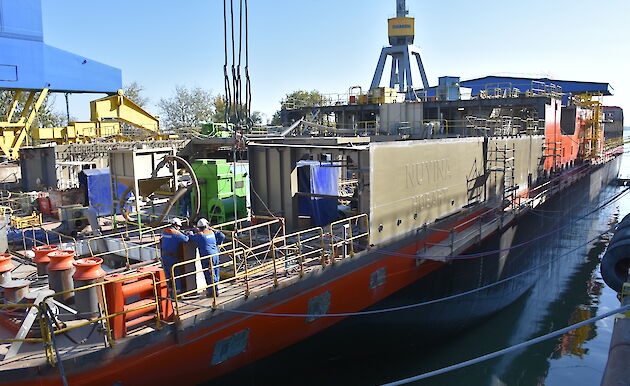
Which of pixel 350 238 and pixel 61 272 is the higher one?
pixel 61 272

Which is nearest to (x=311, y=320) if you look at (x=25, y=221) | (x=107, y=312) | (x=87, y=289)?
(x=107, y=312)

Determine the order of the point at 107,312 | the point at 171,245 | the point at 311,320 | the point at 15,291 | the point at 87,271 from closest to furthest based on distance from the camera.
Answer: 1. the point at 107,312
2. the point at 87,271
3. the point at 15,291
4. the point at 171,245
5. the point at 311,320

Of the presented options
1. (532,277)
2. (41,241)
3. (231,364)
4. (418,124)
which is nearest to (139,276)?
(231,364)

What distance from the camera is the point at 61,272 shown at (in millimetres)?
7363

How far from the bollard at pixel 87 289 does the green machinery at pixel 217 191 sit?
6.26 metres

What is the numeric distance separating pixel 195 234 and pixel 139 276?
54.0 inches

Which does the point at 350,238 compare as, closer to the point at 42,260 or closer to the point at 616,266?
the point at 616,266

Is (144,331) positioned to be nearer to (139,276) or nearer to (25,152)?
(139,276)

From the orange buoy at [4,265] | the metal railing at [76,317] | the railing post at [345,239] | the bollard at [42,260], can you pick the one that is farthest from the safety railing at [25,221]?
the railing post at [345,239]

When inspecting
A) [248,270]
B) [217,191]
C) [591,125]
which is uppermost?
[591,125]

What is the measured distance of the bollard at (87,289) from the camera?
6.92 meters

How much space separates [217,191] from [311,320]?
5365 mm

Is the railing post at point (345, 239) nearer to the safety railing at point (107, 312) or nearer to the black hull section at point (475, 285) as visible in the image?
the black hull section at point (475, 285)

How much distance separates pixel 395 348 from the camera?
1158cm
